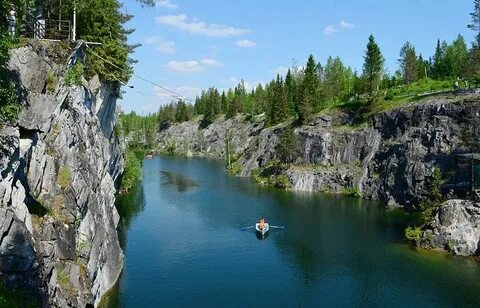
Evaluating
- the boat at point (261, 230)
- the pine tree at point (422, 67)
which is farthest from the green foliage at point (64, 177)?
the pine tree at point (422, 67)

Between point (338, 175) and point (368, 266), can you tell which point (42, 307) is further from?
point (338, 175)

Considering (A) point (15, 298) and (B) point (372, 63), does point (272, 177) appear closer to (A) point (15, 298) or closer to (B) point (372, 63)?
(B) point (372, 63)

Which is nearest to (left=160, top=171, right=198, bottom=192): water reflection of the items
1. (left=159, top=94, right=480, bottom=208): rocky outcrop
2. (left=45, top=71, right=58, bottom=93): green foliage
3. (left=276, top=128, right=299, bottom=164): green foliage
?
(left=159, top=94, right=480, bottom=208): rocky outcrop

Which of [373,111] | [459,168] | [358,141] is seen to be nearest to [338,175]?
[358,141]

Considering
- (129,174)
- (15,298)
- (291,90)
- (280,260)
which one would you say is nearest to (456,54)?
(291,90)

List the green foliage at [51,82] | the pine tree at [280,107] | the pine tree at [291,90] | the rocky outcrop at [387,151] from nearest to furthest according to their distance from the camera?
the green foliage at [51,82] → the rocky outcrop at [387,151] → the pine tree at [280,107] → the pine tree at [291,90]

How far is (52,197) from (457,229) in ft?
148

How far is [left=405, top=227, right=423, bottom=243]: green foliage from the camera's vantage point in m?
57.6

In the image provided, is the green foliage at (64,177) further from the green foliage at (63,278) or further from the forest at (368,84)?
the forest at (368,84)

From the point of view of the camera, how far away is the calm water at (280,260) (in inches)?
1624

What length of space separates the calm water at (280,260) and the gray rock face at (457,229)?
229 centimetres

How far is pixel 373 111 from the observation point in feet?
325

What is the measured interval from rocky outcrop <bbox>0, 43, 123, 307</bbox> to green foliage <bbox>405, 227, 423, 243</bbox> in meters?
34.8

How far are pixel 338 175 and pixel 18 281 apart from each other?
79231mm
